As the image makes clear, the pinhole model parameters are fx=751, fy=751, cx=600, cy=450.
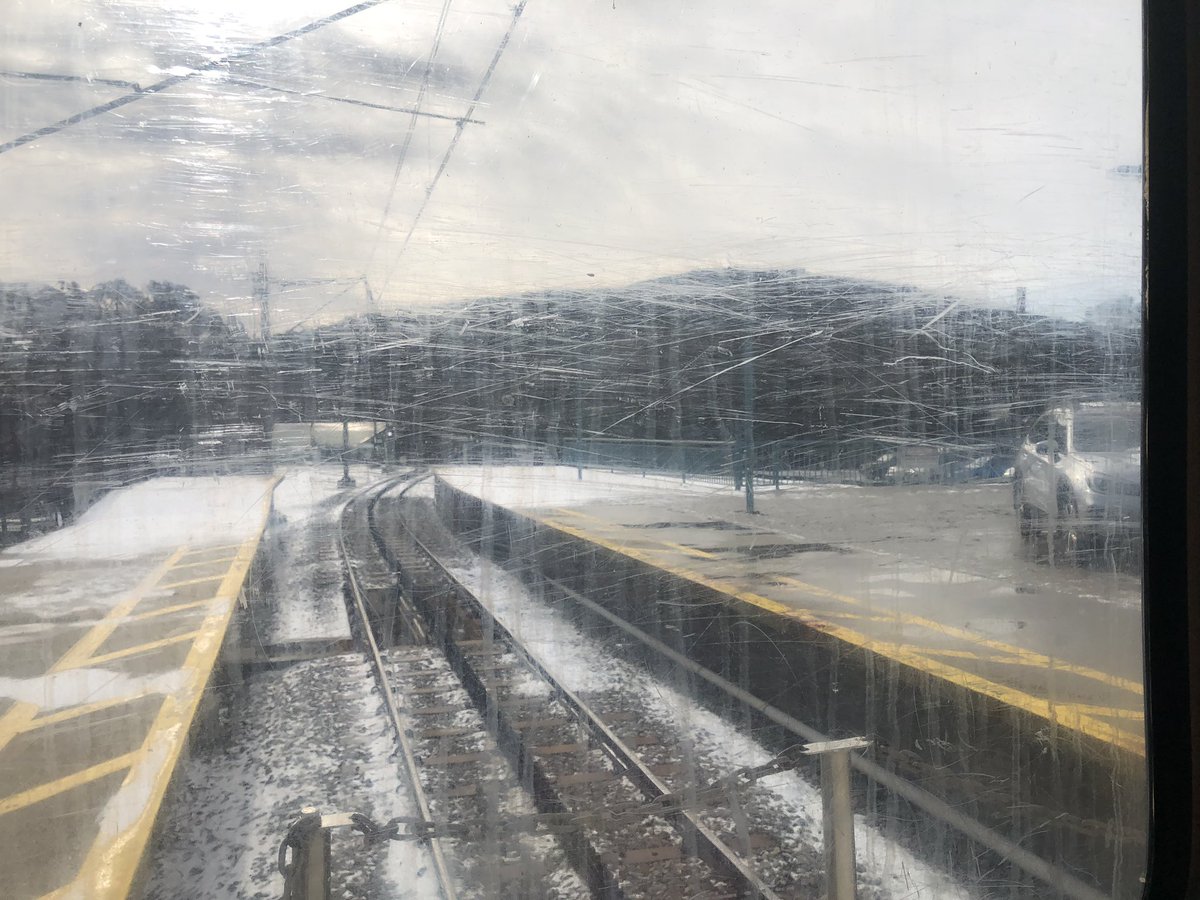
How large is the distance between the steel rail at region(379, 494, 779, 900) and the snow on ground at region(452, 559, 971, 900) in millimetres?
11

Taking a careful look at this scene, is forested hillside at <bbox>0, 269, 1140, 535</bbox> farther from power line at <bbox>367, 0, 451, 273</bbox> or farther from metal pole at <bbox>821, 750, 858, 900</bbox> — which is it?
metal pole at <bbox>821, 750, 858, 900</bbox>

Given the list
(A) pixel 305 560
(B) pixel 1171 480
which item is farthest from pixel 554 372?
(B) pixel 1171 480

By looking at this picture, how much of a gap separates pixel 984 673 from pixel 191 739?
111 centimetres

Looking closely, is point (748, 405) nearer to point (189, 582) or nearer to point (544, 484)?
point (544, 484)

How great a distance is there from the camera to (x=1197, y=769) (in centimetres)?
126

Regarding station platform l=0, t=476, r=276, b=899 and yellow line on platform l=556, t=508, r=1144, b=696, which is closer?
station platform l=0, t=476, r=276, b=899

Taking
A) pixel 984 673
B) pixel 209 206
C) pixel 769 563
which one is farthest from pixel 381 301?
pixel 984 673

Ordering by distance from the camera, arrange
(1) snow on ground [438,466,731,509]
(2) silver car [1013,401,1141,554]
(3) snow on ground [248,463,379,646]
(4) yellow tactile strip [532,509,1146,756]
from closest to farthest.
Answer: (3) snow on ground [248,463,379,646], (1) snow on ground [438,466,731,509], (4) yellow tactile strip [532,509,1146,756], (2) silver car [1013,401,1141,554]

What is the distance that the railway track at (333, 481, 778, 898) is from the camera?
0.96 m

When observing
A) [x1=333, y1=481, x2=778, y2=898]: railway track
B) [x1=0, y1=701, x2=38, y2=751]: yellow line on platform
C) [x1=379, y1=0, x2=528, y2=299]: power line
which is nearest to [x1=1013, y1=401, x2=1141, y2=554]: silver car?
[x1=333, y1=481, x2=778, y2=898]: railway track

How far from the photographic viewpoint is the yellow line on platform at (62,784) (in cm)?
78

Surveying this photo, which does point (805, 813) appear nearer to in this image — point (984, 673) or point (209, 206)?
point (984, 673)

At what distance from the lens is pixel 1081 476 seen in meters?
1.26

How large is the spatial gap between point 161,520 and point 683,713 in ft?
2.37
